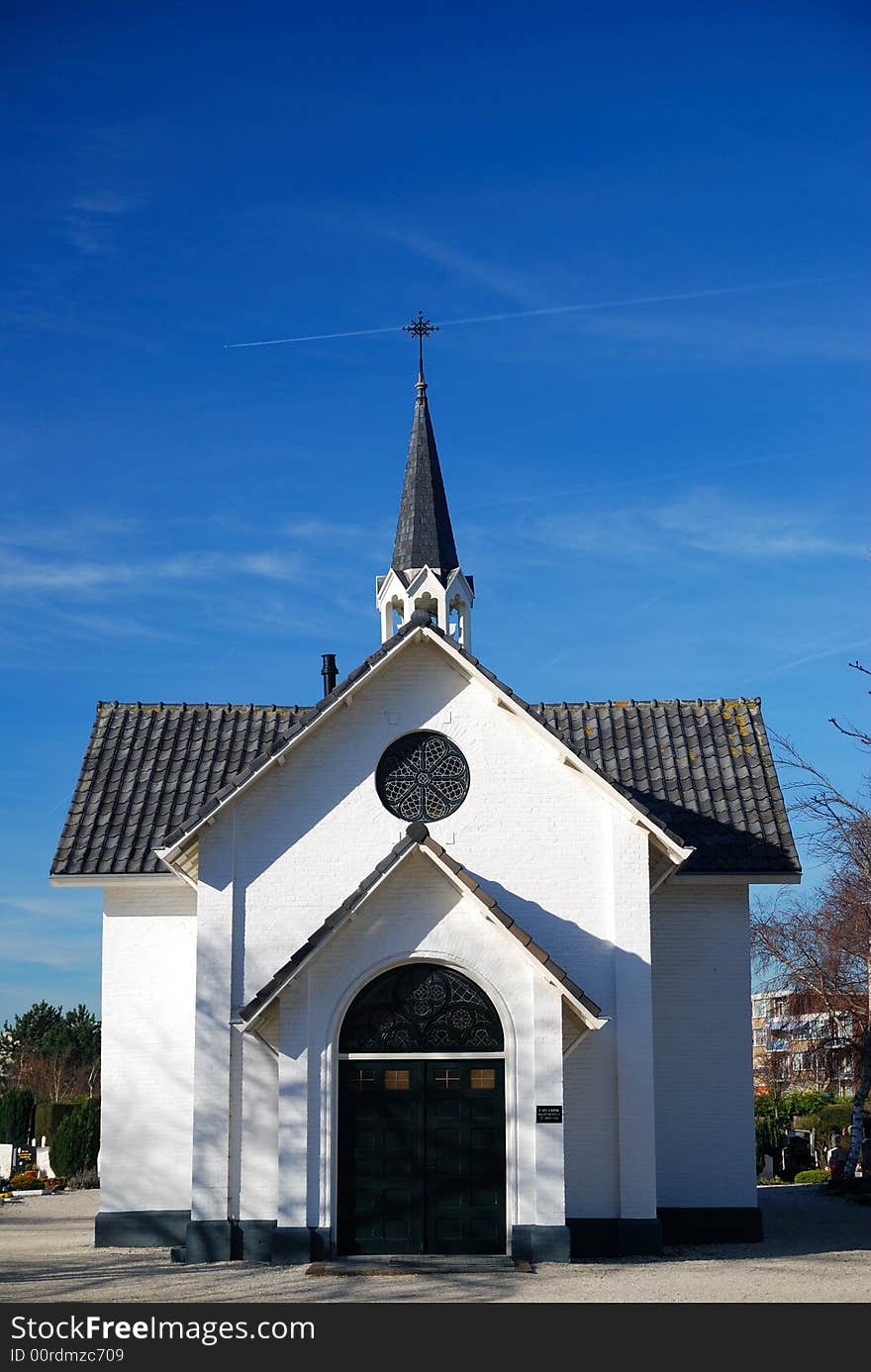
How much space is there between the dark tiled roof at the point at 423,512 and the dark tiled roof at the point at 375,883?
8442 mm

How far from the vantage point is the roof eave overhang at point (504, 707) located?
2059 centimetres

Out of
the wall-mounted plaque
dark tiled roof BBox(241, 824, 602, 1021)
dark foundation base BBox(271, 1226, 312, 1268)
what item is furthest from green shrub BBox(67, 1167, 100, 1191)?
the wall-mounted plaque

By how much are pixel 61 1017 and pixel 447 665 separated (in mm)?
62025

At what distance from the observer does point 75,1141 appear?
3891 centimetres

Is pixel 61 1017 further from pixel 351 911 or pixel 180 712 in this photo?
pixel 351 911

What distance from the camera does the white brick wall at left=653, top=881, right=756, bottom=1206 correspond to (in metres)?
22.5

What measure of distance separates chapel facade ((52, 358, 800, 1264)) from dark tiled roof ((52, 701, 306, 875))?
63 millimetres

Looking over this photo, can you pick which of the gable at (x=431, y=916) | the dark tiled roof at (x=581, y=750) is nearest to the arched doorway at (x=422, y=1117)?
the gable at (x=431, y=916)

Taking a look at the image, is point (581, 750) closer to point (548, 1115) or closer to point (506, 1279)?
point (548, 1115)

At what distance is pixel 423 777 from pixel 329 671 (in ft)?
22.2
